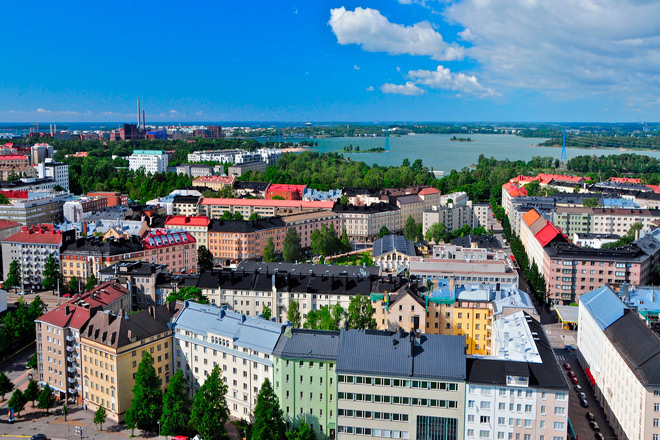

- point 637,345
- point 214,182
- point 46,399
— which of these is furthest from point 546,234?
point 214,182

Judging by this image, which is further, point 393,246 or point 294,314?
point 393,246

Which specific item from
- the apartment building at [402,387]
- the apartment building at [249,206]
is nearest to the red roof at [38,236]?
the apartment building at [249,206]

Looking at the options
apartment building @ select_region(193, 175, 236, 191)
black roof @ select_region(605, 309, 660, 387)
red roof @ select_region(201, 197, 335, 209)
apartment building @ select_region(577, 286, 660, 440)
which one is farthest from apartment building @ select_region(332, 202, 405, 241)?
black roof @ select_region(605, 309, 660, 387)

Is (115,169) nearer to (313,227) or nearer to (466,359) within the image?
(313,227)

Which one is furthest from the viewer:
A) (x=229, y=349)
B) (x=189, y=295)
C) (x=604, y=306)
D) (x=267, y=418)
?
(x=189, y=295)

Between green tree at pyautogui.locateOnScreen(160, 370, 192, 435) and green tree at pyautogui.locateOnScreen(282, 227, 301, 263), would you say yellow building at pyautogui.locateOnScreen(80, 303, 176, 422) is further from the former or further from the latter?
green tree at pyautogui.locateOnScreen(282, 227, 301, 263)

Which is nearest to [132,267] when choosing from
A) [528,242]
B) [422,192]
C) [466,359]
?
[466,359]

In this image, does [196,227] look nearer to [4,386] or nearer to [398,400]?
[4,386]
